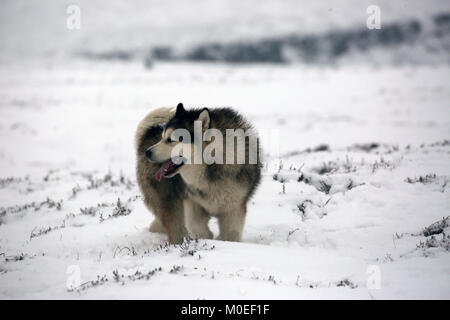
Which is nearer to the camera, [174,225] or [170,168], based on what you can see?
[170,168]

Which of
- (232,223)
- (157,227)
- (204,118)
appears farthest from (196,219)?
(204,118)

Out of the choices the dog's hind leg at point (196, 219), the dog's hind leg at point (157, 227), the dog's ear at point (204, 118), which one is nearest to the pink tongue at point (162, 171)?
the dog's hind leg at point (196, 219)

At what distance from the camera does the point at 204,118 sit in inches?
195

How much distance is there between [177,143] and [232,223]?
4.49ft

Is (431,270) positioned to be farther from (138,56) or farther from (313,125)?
(138,56)

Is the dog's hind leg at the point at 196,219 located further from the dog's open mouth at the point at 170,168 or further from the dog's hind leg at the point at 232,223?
the dog's open mouth at the point at 170,168

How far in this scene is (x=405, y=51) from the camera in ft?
205

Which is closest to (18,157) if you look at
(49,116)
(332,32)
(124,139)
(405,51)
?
(124,139)

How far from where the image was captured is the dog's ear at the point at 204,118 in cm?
486

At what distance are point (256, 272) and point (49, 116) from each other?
2138 centimetres

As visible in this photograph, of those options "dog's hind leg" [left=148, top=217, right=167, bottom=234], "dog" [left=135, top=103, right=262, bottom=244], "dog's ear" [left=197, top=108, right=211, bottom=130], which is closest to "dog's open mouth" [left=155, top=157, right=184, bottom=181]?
"dog" [left=135, top=103, right=262, bottom=244]

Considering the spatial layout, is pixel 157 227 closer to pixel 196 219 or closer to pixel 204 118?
pixel 196 219

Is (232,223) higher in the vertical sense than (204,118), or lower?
lower

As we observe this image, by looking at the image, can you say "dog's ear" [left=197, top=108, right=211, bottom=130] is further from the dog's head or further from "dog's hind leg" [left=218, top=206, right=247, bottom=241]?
"dog's hind leg" [left=218, top=206, right=247, bottom=241]
